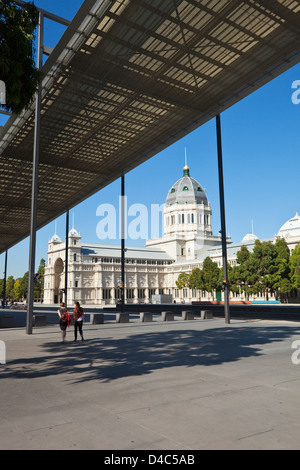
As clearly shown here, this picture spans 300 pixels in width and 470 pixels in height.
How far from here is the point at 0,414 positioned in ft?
19.6

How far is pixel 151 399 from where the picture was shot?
266 inches

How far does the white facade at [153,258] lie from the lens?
363 feet

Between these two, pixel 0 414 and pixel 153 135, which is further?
pixel 153 135

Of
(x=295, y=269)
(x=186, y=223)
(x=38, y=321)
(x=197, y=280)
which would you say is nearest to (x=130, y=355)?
(x=38, y=321)

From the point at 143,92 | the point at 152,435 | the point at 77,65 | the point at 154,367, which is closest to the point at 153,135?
the point at 143,92

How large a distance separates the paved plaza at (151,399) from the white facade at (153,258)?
82.5 metres

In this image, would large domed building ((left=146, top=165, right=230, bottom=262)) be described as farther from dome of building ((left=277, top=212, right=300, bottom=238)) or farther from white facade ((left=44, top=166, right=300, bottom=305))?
dome of building ((left=277, top=212, right=300, bottom=238))

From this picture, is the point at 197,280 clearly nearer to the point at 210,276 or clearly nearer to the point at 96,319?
the point at 210,276

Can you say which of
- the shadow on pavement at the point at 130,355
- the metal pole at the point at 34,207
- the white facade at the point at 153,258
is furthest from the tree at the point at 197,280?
the shadow on pavement at the point at 130,355

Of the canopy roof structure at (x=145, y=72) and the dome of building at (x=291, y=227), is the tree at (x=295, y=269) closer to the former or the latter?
the dome of building at (x=291, y=227)

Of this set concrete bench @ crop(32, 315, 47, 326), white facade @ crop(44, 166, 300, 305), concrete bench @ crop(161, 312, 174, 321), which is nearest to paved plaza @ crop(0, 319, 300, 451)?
concrete bench @ crop(32, 315, 47, 326)

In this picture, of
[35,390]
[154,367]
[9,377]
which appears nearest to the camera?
[35,390]
